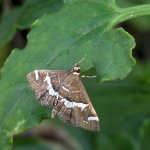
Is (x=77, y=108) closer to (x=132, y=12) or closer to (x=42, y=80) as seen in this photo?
(x=42, y=80)

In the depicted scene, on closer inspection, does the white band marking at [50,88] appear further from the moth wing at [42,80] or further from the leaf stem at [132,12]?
the leaf stem at [132,12]

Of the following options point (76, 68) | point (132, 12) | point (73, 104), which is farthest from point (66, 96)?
point (132, 12)

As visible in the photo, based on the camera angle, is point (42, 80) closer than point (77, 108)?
No

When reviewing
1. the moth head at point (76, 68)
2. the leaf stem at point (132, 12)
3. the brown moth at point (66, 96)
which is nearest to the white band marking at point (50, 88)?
the brown moth at point (66, 96)

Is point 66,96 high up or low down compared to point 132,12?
down

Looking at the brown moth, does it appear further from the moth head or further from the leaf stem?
the leaf stem

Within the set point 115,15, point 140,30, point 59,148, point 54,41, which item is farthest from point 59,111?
point 140,30

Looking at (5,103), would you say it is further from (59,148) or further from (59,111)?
(59,148)
